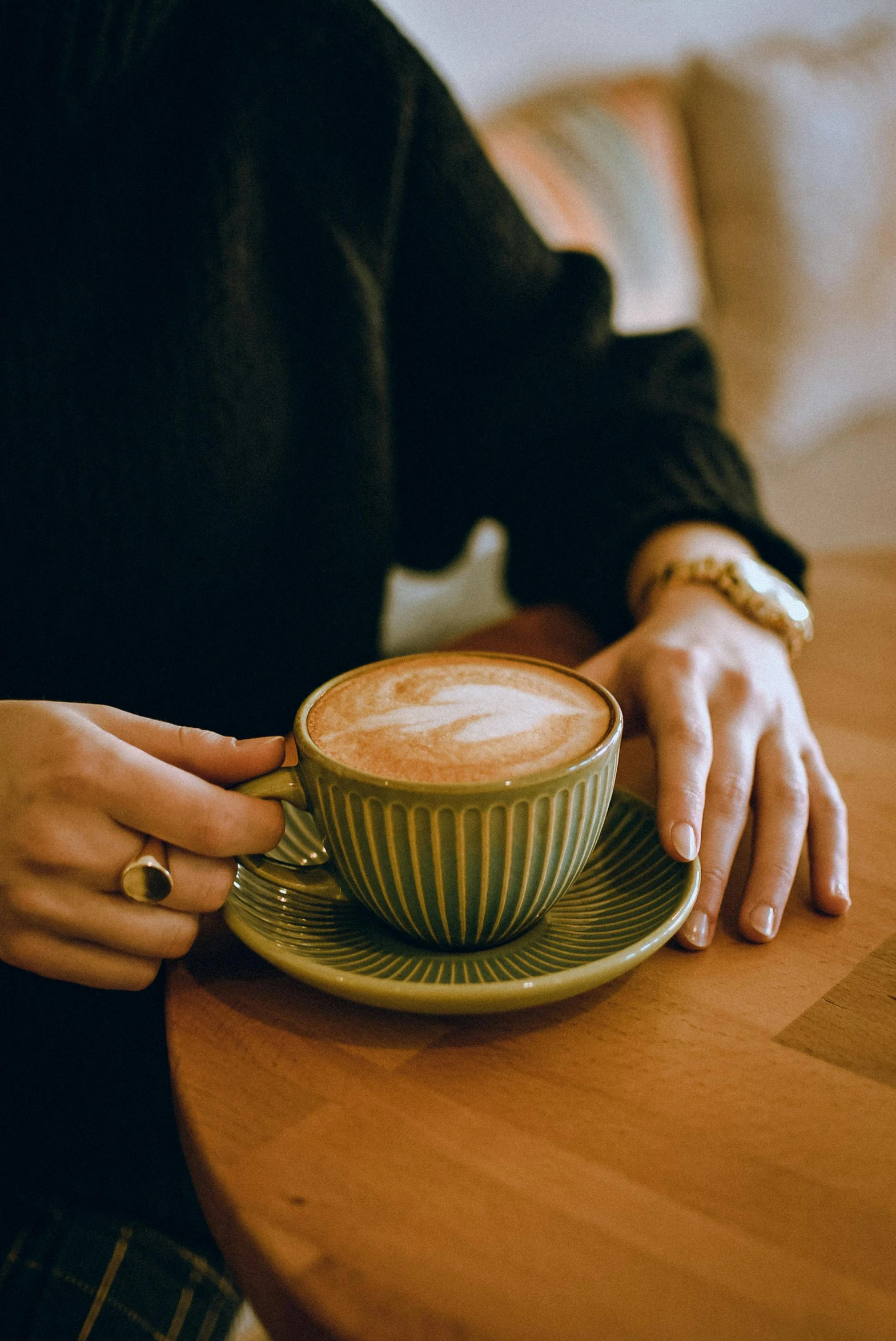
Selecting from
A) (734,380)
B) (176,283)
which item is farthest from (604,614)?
(734,380)

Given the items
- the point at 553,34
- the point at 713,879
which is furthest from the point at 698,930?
the point at 553,34

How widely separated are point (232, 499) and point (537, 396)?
0.29 metres

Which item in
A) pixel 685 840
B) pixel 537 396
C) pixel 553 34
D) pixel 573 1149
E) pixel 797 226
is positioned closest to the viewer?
pixel 573 1149

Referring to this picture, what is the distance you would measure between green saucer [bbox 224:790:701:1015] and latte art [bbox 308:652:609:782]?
0.26ft

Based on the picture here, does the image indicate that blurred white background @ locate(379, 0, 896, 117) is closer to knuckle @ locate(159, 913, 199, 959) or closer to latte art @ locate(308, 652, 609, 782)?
latte art @ locate(308, 652, 609, 782)

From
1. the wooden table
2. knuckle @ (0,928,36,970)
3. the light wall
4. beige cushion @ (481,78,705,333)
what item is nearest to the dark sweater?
knuckle @ (0,928,36,970)

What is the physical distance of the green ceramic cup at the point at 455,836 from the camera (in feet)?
1.16

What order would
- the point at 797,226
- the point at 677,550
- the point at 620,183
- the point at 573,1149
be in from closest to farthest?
1. the point at 573,1149
2. the point at 677,550
3. the point at 620,183
4. the point at 797,226

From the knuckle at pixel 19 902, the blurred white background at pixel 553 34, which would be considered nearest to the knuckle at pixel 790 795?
the knuckle at pixel 19 902

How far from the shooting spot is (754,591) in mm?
616

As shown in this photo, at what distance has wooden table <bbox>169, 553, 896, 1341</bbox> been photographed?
10.7 inches

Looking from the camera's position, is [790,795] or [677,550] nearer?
[790,795]

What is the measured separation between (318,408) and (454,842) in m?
0.55

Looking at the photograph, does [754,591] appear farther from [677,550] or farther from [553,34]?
[553,34]
